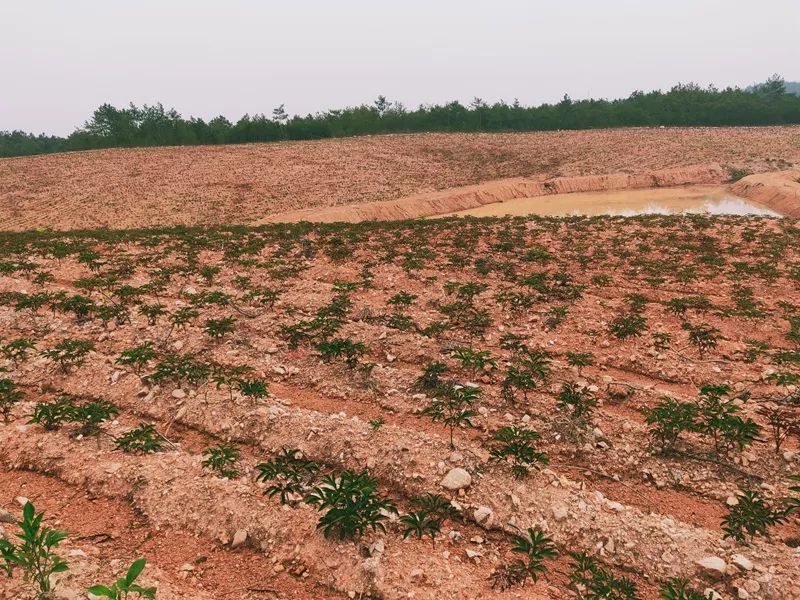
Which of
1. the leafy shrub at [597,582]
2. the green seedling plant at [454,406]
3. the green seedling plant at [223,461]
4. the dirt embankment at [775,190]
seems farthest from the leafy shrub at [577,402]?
the dirt embankment at [775,190]

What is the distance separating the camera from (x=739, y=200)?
113 feet

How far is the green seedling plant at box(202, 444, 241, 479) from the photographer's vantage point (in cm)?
623

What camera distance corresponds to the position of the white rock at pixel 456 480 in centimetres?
599

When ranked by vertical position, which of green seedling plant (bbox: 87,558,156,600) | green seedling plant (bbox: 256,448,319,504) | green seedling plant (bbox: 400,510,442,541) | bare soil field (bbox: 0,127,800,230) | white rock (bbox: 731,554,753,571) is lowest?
white rock (bbox: 731,554,753,571)

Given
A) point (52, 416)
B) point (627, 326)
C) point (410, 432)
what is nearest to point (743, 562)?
point (410, 432)

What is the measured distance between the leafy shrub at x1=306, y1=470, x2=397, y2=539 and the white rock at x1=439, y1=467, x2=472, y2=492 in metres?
0.82

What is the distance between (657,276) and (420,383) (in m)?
10.3

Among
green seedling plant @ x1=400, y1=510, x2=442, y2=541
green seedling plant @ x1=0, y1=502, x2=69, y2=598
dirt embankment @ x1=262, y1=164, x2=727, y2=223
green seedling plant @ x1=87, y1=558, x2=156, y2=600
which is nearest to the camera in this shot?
green seedling plant @ x1=87, y1=558, x2=156, y2=600

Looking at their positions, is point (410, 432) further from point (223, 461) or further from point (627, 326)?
point (627, 326)

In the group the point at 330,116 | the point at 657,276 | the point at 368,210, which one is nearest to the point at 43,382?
the point at 657,276

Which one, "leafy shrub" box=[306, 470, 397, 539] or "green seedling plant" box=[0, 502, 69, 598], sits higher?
"green seedling plant" box=[0, 502, 69, 598]

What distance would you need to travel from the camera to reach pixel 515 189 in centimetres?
4156

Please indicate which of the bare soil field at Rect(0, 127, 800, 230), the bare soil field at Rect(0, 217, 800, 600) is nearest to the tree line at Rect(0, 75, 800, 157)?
the bare soil field at Rect(0, 127, 800, 230)

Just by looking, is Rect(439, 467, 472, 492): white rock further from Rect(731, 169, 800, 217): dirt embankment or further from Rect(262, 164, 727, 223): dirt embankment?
Rect(731, 169, 800, 217): dirt embankment
